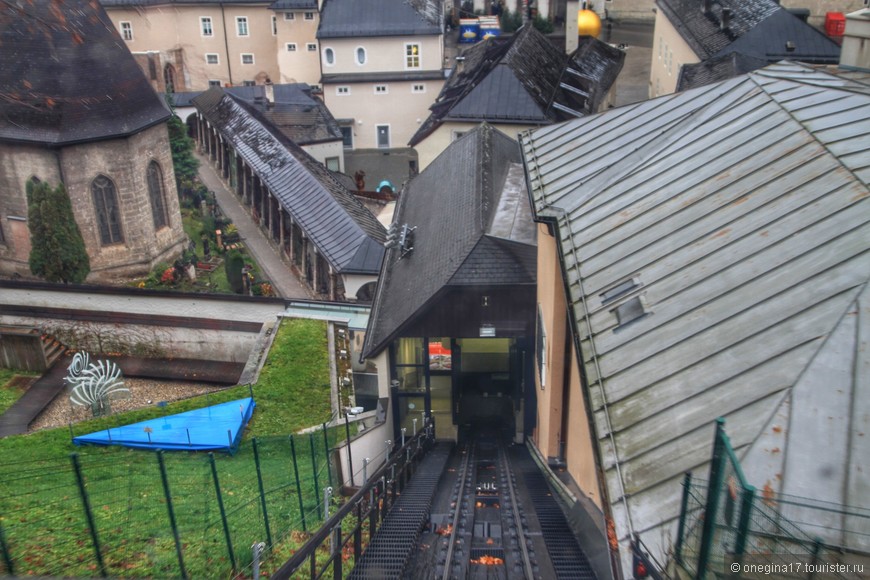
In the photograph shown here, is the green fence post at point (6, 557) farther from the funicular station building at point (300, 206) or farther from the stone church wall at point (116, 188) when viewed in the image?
the stone church wall at point (116, 188)

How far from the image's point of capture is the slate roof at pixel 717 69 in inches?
1112

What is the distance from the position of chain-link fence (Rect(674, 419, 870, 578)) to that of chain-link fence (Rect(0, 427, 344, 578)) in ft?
17.8

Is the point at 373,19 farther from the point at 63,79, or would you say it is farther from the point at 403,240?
the point at 403,240

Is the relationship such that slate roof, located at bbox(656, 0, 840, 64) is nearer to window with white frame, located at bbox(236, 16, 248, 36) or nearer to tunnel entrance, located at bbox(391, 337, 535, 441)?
tunnel entrance, located at bbox(391, 337, 535, 441)

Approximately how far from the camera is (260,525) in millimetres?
11438

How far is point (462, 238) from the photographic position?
18.0m

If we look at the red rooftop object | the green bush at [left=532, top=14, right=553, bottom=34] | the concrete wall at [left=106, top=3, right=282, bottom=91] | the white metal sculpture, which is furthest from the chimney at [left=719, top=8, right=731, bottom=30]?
the concrete wall at [left=106, top=3, right=282, bottom=91]

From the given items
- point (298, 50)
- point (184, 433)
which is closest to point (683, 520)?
point (184, 433)

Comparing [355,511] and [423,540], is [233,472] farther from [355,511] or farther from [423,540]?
[423,540]

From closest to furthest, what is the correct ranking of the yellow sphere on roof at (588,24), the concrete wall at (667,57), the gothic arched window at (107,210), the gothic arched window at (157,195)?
the gothic arched window at (107,210) → the gothic arched window at (157,195) → the concrete wall at (667,57) → the yellow sphere on roof at (588,24)

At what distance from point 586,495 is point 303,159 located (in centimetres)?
2337

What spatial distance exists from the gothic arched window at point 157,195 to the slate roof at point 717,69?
18217 mm

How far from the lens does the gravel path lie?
66.5 feet

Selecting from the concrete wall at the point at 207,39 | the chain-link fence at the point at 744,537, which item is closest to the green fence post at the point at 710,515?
the chain-link fence at the point at 744,537
